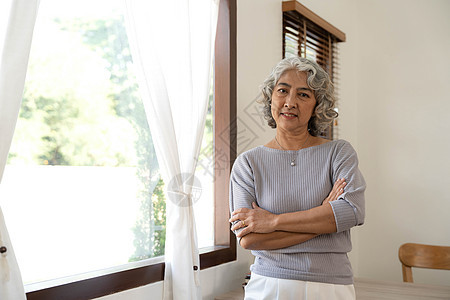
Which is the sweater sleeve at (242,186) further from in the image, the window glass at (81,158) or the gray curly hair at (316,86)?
the window glass at (81,158)

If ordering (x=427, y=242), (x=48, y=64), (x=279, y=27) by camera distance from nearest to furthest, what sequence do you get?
(x=48, y=64), (x=279, y=27), (x=427, y=242)

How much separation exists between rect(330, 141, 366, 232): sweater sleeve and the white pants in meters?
0.20

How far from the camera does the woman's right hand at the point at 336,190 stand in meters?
1.68

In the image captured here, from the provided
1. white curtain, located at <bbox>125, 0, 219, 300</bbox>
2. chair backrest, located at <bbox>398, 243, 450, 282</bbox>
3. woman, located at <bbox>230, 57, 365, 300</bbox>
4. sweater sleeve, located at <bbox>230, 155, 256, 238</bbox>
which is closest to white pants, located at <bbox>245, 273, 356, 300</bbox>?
woman, located at <bbox>230, 57, 365, 300</bbox>

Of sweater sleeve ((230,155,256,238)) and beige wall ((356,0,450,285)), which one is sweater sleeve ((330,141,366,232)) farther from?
beige wall ((356,0,450,285))

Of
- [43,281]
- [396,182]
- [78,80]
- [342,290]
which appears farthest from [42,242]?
[396,182]

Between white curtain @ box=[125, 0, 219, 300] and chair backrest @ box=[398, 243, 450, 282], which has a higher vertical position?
white curtain @ box=[125, 0, 219, 300]

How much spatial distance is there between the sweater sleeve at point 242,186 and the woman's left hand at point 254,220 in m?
0.03

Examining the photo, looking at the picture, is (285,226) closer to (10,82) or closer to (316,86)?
(316,86)

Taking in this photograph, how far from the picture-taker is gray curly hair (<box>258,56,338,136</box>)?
5.96 ft

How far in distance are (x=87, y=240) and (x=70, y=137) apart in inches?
16.3

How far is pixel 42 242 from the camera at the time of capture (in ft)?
5.67

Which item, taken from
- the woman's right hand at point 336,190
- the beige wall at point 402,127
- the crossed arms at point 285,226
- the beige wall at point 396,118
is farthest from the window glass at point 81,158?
the beige wall at point 402,127

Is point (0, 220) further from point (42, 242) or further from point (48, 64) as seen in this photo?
point (48, 64)
